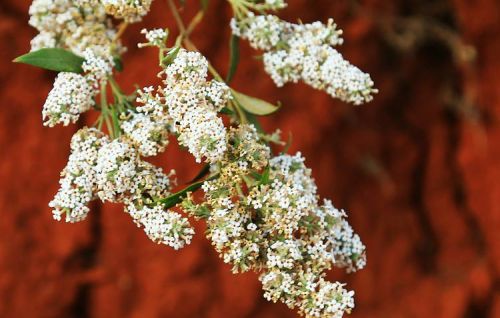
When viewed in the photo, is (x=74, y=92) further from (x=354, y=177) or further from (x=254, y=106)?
(x=354, y=177)

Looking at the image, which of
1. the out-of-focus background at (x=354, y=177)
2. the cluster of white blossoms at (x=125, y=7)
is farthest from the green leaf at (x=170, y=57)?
the out-of-focus background at (x=354, y=177)

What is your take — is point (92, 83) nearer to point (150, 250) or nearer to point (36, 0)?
point (36, 0)

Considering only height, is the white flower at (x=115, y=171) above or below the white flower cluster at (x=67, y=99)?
below

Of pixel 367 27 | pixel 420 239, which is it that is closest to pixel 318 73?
pixel 367 27

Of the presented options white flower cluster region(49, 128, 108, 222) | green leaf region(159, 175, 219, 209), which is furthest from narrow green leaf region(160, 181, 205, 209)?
white flower cluster region(49, 128, 108, 222)

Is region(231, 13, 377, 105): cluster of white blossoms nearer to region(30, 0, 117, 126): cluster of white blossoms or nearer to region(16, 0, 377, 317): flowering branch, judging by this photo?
region(16, 0, 377, 317): flowering branch

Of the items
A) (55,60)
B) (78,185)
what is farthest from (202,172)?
(55,60)

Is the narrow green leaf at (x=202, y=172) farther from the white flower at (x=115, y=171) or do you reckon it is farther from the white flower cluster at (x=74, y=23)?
the white flower cluster at (x=74, y=23)
